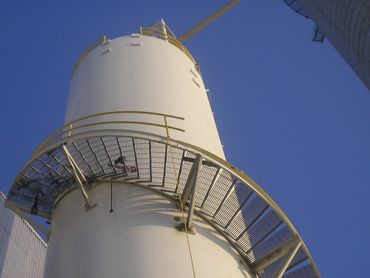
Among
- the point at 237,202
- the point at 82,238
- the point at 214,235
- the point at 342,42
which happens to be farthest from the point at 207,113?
the point at 342,42

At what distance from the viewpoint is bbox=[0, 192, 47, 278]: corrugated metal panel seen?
18359mm

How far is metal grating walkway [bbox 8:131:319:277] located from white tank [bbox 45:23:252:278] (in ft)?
A: 0.96

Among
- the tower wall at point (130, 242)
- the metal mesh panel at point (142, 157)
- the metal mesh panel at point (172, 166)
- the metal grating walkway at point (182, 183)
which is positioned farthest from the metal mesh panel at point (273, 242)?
the metal mesh panel at point (142, 157)

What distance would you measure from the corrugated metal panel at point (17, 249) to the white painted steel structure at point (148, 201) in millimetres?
9993

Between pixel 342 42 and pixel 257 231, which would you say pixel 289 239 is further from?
pixel 342 42

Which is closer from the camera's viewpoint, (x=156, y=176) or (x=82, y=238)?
(x=82, y=238)

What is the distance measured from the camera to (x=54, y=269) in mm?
8070

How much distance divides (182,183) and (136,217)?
4.19ft

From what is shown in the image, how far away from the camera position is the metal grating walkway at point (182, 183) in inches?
348

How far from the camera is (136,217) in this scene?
321 inches

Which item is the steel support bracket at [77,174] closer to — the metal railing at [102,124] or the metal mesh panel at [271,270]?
the metal railing at [102,124]

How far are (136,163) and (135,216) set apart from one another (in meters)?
1.29

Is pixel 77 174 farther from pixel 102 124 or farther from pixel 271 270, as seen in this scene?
pixel 271 270

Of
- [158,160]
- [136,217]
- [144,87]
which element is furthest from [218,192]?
[144,87]
